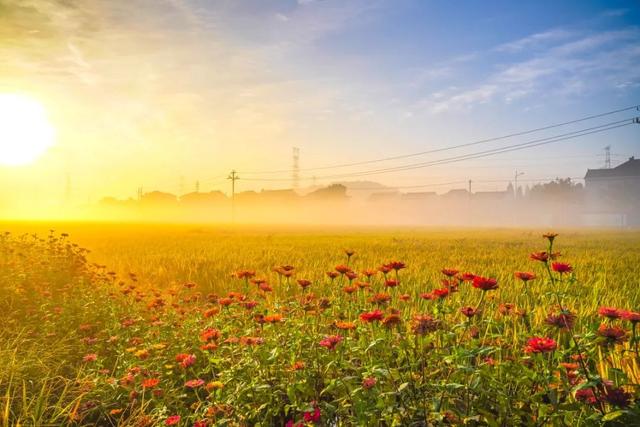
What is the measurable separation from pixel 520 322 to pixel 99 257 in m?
14.7

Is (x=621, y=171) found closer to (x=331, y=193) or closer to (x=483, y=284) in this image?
(x=331, y=193)

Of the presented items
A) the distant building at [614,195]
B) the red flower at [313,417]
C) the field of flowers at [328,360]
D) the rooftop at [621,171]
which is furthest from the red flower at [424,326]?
the rooftop at [621,171]

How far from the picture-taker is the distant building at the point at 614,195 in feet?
220

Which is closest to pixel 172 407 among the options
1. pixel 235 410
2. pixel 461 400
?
pixel 235 410

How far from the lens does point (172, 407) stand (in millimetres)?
3676

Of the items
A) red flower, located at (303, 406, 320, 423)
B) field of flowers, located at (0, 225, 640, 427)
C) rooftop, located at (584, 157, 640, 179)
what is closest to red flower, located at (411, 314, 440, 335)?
field of flowers, located at (0, 225, 640, 427)

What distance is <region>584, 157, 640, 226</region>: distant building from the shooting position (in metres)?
67.1

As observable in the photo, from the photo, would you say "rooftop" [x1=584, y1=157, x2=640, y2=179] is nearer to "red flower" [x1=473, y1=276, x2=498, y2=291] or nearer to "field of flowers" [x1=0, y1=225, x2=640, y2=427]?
"field of flowers" [x1=0, y1=225, x2=640, y2=427]

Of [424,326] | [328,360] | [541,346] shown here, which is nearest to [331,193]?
[328,360]

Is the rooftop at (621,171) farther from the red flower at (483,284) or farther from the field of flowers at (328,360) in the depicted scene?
the red flower at (483,284)

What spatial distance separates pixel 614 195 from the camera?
70750mm

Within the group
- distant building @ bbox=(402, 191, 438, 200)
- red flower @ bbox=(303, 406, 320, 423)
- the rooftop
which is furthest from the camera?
distant building @ bbox=(402, 191, 438, 200)

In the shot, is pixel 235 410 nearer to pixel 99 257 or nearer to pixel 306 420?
pixel 306 420

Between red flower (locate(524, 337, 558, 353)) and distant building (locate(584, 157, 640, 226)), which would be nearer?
red flower (locate(524, 337, 558, 353))
